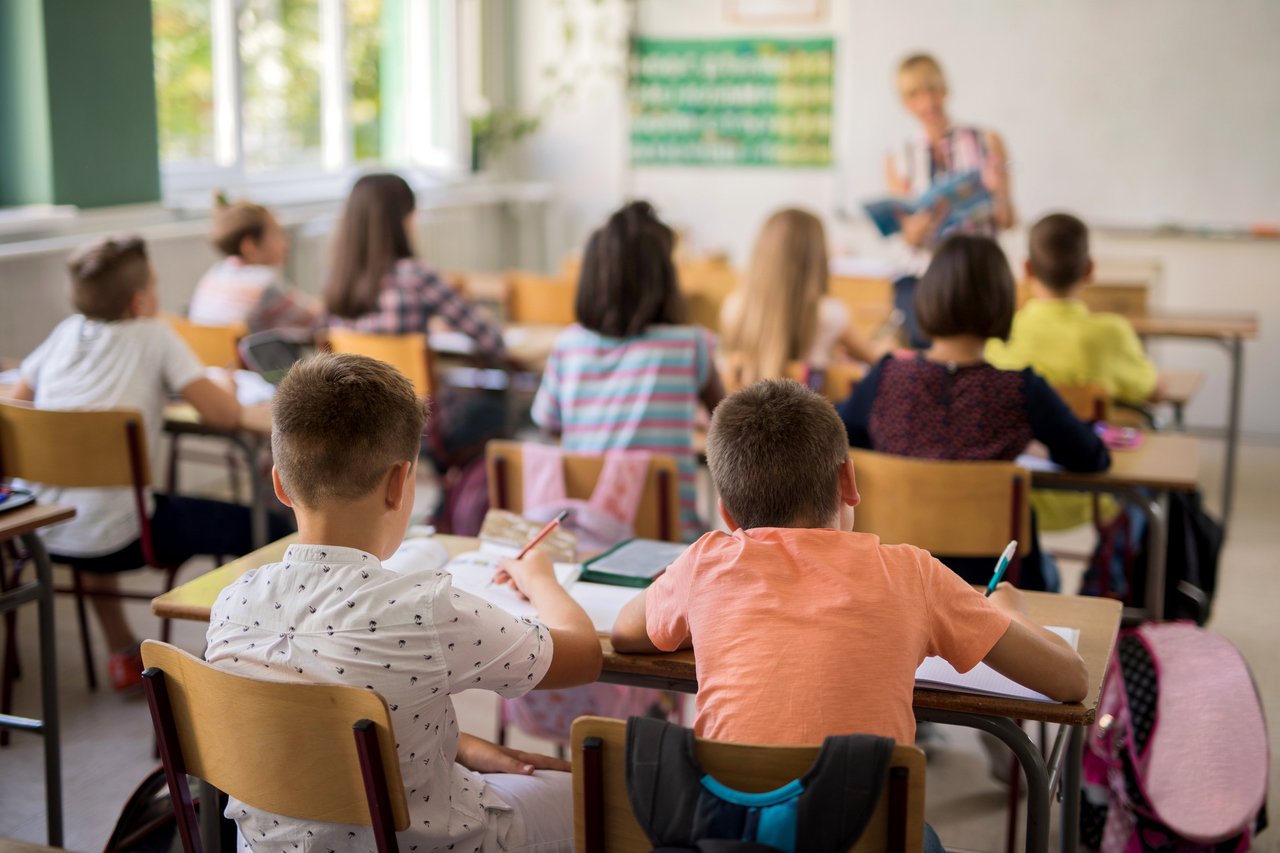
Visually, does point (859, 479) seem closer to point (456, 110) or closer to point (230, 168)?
point (230, 168)

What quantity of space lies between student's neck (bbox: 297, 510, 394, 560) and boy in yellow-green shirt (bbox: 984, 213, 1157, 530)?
2.18 metres

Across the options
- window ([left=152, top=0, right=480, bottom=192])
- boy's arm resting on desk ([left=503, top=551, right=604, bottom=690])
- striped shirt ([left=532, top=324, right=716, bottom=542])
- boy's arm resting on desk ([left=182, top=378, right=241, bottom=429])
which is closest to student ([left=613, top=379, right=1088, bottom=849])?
boy's arm resting on desk ([left=503, top=551, right=604, bottom=690])

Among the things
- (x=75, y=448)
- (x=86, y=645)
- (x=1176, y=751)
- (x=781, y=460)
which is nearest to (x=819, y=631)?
(x=781, y=460)

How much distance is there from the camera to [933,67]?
14.7 feet

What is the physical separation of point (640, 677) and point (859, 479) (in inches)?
33.4

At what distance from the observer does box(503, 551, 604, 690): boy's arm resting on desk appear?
5.26 feet

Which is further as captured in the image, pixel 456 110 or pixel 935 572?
pixel 456 110

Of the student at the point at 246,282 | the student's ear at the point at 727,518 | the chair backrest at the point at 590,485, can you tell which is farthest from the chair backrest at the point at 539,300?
the student's ear at the point at 727,518

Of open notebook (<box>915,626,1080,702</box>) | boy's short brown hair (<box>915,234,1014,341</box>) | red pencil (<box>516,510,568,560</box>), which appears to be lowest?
open notebook (<box>915,626,1080,702</box>)

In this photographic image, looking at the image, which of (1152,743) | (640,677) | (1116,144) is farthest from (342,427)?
(1116,144)

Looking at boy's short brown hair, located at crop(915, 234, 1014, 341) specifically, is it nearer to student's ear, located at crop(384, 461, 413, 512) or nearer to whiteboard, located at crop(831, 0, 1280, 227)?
student's ear, located at crop(384, 461, 413, 512)

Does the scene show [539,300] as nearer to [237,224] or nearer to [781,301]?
[237,224]

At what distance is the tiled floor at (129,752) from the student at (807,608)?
1267 millimetres

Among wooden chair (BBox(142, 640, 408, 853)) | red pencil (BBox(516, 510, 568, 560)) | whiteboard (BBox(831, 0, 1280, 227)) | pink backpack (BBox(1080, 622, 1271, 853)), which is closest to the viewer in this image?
wooden chair (BBox(142, 640, 408, 853))
